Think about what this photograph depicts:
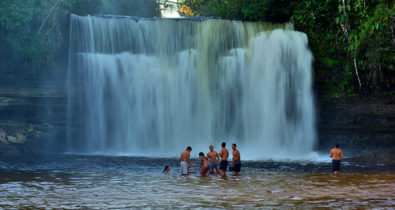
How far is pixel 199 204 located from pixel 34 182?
20.2 feet

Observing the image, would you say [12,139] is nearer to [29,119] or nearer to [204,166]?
[29,119]

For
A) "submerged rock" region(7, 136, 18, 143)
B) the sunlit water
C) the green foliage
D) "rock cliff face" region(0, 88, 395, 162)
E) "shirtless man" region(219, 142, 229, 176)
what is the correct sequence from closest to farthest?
the sunlit water
"shirtless man" region(219, 142, 229, 176)
the green foliage
"rock cliff face" region(0, 88, 395, 162)
"submerged rock" region(7, 136, 18, 143)

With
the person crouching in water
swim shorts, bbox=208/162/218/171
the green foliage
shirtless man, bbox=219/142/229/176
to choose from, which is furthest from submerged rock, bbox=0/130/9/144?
shirtless man, bbox=219/142/229/176

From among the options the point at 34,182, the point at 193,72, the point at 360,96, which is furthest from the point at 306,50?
the point at 34,182

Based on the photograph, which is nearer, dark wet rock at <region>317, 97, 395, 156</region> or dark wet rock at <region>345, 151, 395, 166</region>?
dark wet rock at <region>345, 151, 395, 166</region>

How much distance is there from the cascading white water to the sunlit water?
20.2 feet

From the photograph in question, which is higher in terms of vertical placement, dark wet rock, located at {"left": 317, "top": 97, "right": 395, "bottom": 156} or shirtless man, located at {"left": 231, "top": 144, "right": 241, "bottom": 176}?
dark wet rock, located at {"left": 317, "top": 97, "right": 395, "bottom": 156}

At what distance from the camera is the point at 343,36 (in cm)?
2606

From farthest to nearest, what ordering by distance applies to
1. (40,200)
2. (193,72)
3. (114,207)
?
(193,72) < (40,200) < (114,207)

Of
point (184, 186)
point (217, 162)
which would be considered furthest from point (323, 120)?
point (184, 186)

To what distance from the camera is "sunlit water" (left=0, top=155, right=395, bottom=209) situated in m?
11.4

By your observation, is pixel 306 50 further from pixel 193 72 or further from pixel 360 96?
pixel 193 72

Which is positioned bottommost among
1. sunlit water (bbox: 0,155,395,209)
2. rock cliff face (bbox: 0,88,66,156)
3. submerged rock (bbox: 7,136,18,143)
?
sunlit water (bbox: 0,155,395,209)

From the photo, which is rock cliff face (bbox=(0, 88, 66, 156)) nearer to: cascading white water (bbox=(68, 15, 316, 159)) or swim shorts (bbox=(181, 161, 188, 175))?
cascading white water (bbox=(68, 15, 316, 159))
